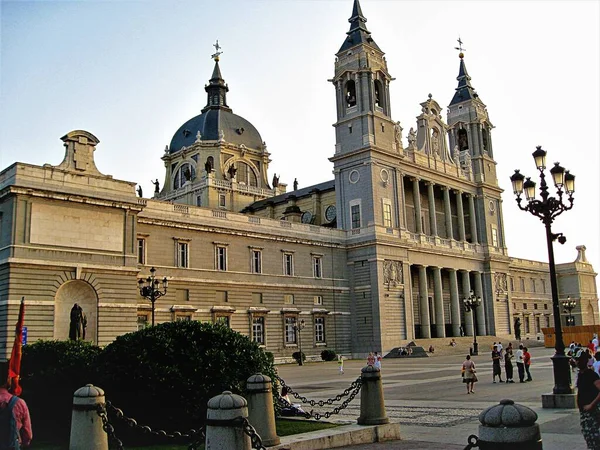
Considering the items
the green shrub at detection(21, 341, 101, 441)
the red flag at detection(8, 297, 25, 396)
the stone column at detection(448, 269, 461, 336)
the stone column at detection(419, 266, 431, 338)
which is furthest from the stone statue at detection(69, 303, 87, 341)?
the stone column at detection(448, 269, 461, 336)

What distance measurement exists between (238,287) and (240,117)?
45.4m

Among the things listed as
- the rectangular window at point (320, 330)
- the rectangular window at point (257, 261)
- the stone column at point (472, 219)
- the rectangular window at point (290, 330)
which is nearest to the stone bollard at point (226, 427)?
the rectangular window at point (257, 261)

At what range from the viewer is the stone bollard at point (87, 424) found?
9.62m

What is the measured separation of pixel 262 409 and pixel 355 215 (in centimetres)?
4421

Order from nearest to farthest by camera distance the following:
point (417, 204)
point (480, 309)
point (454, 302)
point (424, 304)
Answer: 1. point (424, 304)
2. point (417, 204)
3. point (454, 302)
4. point (480, 309)

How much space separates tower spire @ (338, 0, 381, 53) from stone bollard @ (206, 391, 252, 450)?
2057 inches

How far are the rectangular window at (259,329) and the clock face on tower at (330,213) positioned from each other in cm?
2004

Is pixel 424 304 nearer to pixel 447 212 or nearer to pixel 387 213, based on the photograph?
pixel 387 213

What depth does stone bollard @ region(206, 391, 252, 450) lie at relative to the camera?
838cm

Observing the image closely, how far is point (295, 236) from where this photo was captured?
162 ft

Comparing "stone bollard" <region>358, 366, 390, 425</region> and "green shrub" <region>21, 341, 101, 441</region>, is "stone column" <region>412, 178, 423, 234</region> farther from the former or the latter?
"green shrub" <region>21, 341, 101, 441</region>

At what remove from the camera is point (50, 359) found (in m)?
13.7

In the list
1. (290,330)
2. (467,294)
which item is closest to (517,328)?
(467,294)

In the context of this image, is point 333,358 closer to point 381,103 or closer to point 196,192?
point 381,103
